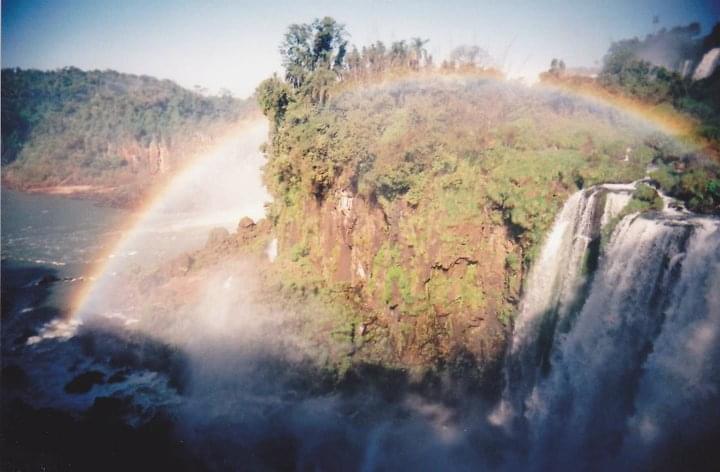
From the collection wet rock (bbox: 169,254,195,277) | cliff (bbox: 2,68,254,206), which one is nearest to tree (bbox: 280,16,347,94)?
wet rock (bbox: 169,254,195,277)

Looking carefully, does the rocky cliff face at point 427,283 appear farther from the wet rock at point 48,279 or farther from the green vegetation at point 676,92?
the wet rock at point 48,279

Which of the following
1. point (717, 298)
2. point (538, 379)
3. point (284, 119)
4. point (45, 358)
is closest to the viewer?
point (717, 298)

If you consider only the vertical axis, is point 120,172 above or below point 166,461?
above

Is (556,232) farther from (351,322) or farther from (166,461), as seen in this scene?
(166,461)

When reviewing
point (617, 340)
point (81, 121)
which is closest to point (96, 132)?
point (81, 121)

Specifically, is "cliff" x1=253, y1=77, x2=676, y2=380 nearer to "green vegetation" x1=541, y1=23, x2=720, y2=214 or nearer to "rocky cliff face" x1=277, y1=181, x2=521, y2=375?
"rocky cliff face" x1=277, y1=181, x2=521, y2=375

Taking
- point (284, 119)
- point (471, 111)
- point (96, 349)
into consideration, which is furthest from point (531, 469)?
point (96, 349)

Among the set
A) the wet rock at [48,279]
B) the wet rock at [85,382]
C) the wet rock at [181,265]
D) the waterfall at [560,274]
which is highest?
the waterfall at [560,274]

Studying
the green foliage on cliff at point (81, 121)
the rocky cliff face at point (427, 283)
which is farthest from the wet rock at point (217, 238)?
the green foliage on cliff at point (81, 121)
